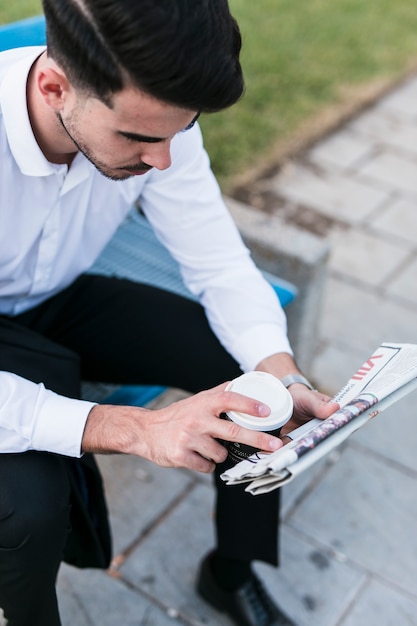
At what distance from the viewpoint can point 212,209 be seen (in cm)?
225

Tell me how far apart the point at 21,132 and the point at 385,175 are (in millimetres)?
3387

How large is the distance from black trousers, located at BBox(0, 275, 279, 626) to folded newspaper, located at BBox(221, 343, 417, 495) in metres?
0.48

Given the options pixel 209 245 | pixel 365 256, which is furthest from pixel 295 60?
pixel 209 245

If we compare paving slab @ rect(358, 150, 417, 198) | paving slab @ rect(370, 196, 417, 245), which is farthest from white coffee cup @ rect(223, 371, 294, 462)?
paving slab @ rect(358, 150, 417, 198)

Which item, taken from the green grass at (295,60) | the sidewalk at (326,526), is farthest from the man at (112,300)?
the green grass at (295,60)

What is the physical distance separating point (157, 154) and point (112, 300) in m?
0.66

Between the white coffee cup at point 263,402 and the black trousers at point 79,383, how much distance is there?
0.41m

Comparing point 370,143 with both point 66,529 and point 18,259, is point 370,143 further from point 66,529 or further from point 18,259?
point 66,529

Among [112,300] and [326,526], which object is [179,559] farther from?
[112,300]

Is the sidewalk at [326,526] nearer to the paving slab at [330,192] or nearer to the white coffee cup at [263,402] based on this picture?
the paving slab at [330,192]

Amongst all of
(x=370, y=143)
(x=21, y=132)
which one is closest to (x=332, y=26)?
(x=370, y=143)

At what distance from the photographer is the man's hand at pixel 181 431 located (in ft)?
5.22

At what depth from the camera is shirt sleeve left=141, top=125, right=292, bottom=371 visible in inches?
85.5

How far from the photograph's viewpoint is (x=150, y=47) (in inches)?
58.3
